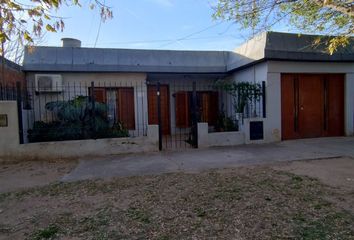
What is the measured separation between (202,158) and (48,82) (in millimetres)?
7168

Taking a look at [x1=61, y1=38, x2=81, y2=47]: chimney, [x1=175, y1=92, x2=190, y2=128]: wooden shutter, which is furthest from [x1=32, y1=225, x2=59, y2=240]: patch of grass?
[x1=61, y1=38, x2=81, y2=47]: chimney

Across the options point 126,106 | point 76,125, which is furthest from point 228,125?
point 76,125

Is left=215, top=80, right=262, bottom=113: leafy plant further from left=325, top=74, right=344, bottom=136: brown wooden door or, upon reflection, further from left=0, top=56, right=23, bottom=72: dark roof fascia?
left=0, top=56, right=23, bottom=72: dark roof fascia

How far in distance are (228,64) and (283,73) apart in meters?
3.28

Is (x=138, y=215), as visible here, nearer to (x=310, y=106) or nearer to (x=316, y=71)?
(x=310, y=106)

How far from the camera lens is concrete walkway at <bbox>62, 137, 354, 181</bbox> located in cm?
609

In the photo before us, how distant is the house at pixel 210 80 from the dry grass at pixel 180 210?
427cm

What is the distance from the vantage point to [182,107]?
508 inches

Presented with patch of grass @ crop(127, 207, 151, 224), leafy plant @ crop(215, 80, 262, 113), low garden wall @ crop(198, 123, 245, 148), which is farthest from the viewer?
leafy plant @ crop(215, 80, 262, 113)

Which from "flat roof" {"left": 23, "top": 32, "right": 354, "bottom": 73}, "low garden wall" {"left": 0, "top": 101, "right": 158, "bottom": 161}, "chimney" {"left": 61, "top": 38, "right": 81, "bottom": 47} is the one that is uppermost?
"chimney" {"left": 61, "top": 38, "right": 81, "bottom": 47}

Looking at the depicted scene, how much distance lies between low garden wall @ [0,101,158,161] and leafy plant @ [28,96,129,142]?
0.44 meters

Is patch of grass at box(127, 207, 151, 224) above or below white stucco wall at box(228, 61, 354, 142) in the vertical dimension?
below

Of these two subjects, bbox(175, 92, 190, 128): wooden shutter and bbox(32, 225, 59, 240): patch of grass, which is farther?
bbox(175, 92, 190, 128): wooden shutter

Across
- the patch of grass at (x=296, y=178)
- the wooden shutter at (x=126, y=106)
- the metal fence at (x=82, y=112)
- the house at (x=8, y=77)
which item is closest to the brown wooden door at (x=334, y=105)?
the patch of grass at (x=296, y=178)
